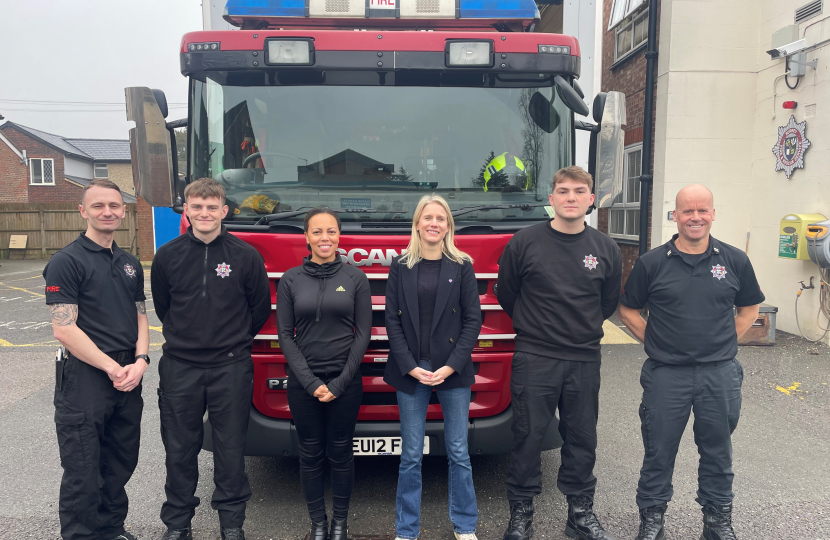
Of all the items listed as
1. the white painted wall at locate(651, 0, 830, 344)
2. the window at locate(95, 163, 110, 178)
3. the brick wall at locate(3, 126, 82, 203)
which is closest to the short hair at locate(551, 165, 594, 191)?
the white painted wall at locate(651, 0, 830, 344)

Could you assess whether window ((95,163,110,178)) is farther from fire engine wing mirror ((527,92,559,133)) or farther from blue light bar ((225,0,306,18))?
fire engine wing mirror ((527,92,559,133))

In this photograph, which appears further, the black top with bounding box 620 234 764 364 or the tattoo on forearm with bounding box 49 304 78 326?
the black top with bounding box 620 234 764 364

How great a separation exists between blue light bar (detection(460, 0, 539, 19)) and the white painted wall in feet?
16.5

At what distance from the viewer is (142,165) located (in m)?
3.55

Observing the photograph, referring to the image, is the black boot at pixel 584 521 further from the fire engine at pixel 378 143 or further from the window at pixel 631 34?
the window at pixel 631 34

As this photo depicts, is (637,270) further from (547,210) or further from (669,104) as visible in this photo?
(669,104)

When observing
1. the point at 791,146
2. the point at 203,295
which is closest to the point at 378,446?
the point at 203,295

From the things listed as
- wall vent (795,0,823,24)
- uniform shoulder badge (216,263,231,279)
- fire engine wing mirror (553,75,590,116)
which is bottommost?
uniform shoulder badge (216,263,231,279)

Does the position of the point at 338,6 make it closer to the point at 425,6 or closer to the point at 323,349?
the point at 425,6

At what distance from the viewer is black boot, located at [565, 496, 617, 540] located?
3014 millimetres

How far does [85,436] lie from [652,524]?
9.20 ft

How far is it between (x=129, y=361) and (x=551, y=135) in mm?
2629

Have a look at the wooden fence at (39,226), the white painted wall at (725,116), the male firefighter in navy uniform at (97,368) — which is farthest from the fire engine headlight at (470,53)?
the wooden fence at (39,226)

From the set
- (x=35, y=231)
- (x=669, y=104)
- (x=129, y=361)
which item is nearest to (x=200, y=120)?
(x=129, y=361)
